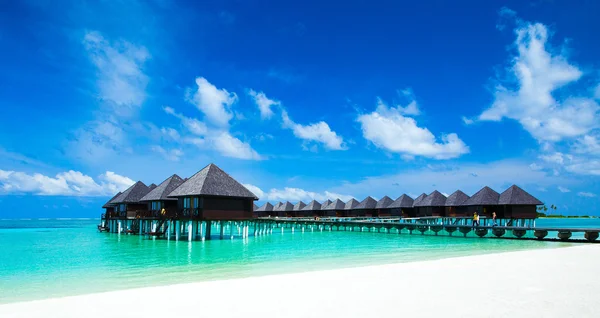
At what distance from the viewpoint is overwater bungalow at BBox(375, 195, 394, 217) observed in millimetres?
53528

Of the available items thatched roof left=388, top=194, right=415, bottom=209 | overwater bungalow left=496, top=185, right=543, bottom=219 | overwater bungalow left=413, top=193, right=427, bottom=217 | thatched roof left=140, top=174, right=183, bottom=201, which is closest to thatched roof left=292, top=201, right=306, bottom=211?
thatched roof left=388, top=194, right=415, bottom=209

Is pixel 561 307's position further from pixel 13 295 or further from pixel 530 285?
pixel 13 295

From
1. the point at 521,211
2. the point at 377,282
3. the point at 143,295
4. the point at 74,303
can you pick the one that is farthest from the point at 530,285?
the point at 521,211

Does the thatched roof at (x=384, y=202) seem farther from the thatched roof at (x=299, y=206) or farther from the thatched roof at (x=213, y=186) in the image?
the thatched roof at (x=213, y=186)

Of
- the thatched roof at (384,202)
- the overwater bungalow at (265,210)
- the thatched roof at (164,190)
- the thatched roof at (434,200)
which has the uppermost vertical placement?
the thatched roof at (164,190)

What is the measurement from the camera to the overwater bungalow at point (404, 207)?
1981 inches

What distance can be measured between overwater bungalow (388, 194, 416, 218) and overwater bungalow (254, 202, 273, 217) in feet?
67.9

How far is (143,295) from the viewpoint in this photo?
7766 mm

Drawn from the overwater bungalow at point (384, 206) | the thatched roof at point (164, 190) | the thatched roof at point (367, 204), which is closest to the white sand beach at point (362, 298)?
the thatched roof at point (164, 190)

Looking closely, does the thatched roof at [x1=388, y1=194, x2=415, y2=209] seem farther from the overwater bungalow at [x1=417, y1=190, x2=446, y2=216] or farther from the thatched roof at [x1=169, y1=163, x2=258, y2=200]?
the thatched roof at [x1=169, y1=163, x2=258, y2=200]

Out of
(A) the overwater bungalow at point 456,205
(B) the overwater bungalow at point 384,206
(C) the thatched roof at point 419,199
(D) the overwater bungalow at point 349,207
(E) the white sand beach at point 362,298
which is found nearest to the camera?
(E) the white sand beach at point 362,298

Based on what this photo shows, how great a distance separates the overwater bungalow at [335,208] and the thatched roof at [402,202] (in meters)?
9.64

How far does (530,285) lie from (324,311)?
466cm

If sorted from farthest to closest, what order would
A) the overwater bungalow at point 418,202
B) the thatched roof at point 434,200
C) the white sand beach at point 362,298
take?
1. the overwater bungalow at point 418,202
2. the thatched roof at point 434,200
3. the white sand beach at point 362,298
